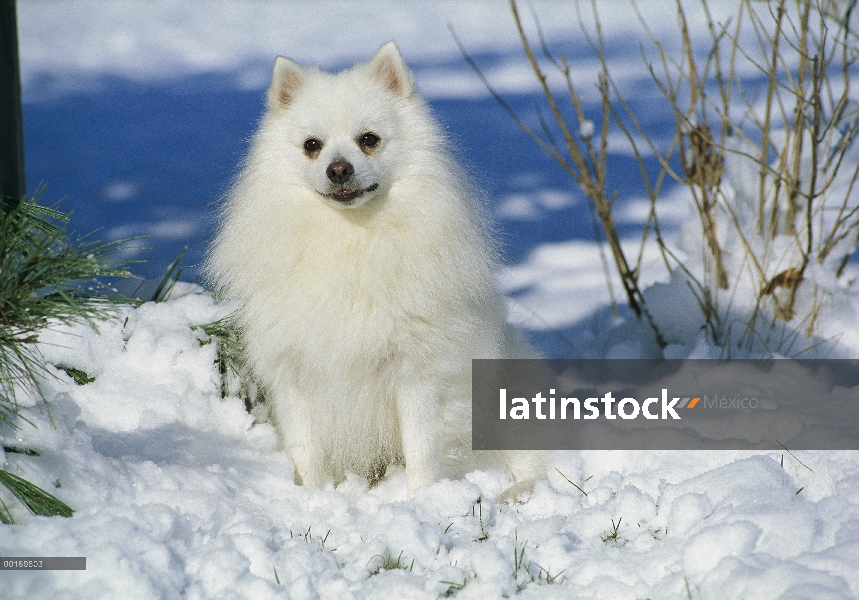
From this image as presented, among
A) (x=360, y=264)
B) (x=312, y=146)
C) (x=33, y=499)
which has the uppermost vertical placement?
(x=312, y=146)

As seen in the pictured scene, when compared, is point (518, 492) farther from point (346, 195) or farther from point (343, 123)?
point (343, 123)

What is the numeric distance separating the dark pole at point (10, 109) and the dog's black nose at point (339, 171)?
1430 millimetres

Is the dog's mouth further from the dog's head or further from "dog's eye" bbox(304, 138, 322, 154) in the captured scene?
"dog's eye" bbox(304, 138, 322, 154)

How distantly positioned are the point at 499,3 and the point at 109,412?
6579mm

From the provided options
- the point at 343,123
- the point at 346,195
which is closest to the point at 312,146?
the point at 343,123

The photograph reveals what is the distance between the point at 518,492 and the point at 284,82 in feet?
5.20

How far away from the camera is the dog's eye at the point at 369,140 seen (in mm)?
2734

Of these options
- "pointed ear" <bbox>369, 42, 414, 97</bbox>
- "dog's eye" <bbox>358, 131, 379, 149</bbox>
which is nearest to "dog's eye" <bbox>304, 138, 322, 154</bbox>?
"dog's eye" <bbox>358, 131, 379, 149</bbox>

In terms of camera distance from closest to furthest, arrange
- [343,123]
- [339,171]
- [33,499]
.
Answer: [33,499]
[339,171]
[343,123]

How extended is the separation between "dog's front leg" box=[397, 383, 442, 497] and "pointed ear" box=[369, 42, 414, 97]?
997 mm

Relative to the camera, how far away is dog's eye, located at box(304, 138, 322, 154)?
2.73 m

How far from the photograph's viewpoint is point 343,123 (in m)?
2.70

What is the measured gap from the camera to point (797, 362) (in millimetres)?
3699

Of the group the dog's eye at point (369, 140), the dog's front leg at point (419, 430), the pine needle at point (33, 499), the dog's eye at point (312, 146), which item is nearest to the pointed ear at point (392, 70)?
the dog's eye at point (369, 140)
